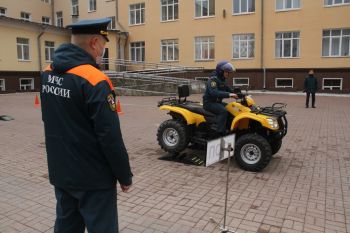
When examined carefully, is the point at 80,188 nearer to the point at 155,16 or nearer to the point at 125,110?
the point at 125,110

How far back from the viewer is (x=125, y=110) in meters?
15.9

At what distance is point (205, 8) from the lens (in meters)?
30.5

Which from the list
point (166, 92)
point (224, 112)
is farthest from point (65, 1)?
point (224, 112)

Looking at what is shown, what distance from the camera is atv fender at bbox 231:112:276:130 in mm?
6336

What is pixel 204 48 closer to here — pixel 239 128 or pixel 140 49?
pixel 140 49

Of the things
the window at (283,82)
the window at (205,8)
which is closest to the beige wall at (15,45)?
the window at (205,8)

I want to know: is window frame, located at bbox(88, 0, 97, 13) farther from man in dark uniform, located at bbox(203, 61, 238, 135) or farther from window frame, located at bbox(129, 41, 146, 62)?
man in dark uniform, located at bbox(203, 61, 238, 135)

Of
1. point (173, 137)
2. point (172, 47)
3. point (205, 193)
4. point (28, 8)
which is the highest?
point (28, 8)

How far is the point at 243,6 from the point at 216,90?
23.6 meters

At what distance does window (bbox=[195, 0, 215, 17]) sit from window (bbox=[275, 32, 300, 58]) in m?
5.84

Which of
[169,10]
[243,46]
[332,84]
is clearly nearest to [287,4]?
[243,46]

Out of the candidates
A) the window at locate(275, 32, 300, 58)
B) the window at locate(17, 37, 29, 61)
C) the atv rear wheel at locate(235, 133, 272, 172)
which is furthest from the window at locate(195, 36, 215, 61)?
the atv rear wheel at locate(235, 133, 272, 172)

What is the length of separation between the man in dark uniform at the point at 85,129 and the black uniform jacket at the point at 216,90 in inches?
171

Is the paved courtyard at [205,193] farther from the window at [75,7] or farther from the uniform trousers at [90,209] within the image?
the window at [75,7]
